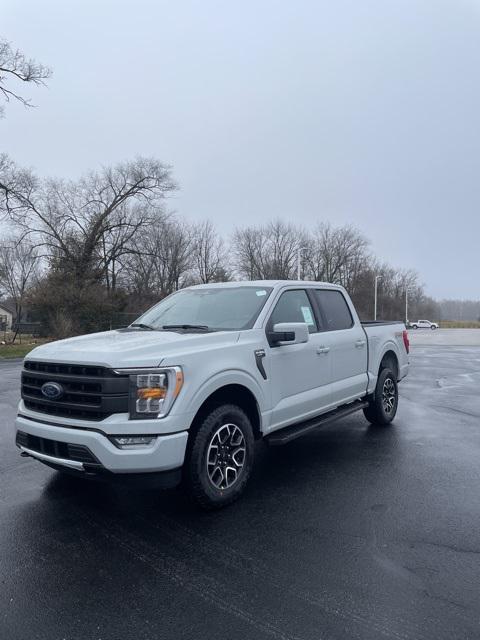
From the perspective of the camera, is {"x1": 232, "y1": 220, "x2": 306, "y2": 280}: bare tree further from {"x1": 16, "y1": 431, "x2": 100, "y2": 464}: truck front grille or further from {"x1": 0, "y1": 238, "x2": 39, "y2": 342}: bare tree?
{"x1": 16, "y1": 431, "x2": 100, "y2": 464}: truck front grille

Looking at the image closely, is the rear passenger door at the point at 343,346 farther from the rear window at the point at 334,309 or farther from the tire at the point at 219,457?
the tire at the point at 219,457

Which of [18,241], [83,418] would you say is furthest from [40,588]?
[18,241]

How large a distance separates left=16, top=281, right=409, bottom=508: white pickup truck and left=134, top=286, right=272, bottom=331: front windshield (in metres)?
Answer: 0.01

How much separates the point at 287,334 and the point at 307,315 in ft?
3.36

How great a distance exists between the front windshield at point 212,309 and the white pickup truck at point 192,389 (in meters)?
0.01

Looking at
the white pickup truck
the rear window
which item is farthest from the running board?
the rear window

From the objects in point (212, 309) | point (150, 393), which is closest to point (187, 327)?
point (212, 309)

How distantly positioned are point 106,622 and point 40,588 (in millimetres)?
581

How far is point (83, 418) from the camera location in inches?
148

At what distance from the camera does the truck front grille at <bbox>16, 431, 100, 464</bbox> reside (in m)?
3.60

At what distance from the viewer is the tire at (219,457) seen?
3.85 m

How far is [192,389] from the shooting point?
3809 mm

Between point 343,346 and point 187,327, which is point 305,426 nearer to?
point 343,346

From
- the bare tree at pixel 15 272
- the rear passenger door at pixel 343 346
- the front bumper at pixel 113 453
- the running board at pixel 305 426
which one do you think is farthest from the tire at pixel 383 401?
the bare tree at pixel 15 272
